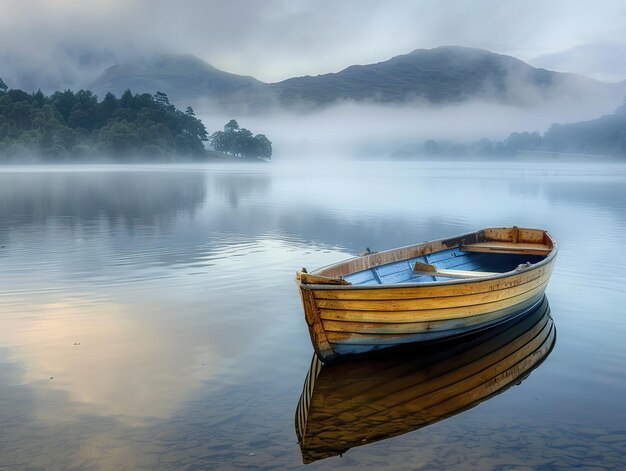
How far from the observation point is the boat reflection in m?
10.4

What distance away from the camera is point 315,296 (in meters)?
12.7

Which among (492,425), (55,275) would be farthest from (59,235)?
(492,425)

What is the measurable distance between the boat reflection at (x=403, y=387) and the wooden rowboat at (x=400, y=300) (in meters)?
0.41

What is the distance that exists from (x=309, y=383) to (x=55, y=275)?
1358cm

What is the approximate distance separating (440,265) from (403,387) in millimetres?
8434

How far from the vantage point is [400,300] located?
13.2m

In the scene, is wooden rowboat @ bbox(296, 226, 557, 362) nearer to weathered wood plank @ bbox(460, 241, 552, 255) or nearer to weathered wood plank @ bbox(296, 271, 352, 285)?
weathered wood plank @ bbox(296, 271, 352, 285)

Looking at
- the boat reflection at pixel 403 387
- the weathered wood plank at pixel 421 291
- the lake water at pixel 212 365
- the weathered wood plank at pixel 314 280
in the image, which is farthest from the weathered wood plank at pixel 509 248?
the weathered wood plank at pixel 314 280

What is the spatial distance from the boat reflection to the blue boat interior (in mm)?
2778

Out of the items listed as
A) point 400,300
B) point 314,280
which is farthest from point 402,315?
point 314,280

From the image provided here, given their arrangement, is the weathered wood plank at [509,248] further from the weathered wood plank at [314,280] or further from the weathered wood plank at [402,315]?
the weathered wood plank at [314,280]

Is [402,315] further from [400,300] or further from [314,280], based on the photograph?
[314,280]

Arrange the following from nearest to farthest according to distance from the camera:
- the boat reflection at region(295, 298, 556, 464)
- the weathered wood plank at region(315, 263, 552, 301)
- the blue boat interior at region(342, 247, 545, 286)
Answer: the boat reflection at region(295, 298, 556, 464) < the weathered wood plank at region(315, 263, 552, 301) < the blue boat interior at region(342, 247, 545, 286)

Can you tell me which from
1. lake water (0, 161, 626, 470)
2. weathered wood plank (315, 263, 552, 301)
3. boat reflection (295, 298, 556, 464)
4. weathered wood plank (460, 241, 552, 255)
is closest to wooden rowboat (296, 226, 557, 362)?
weathered wood plank (315, 263, 552, 301)
